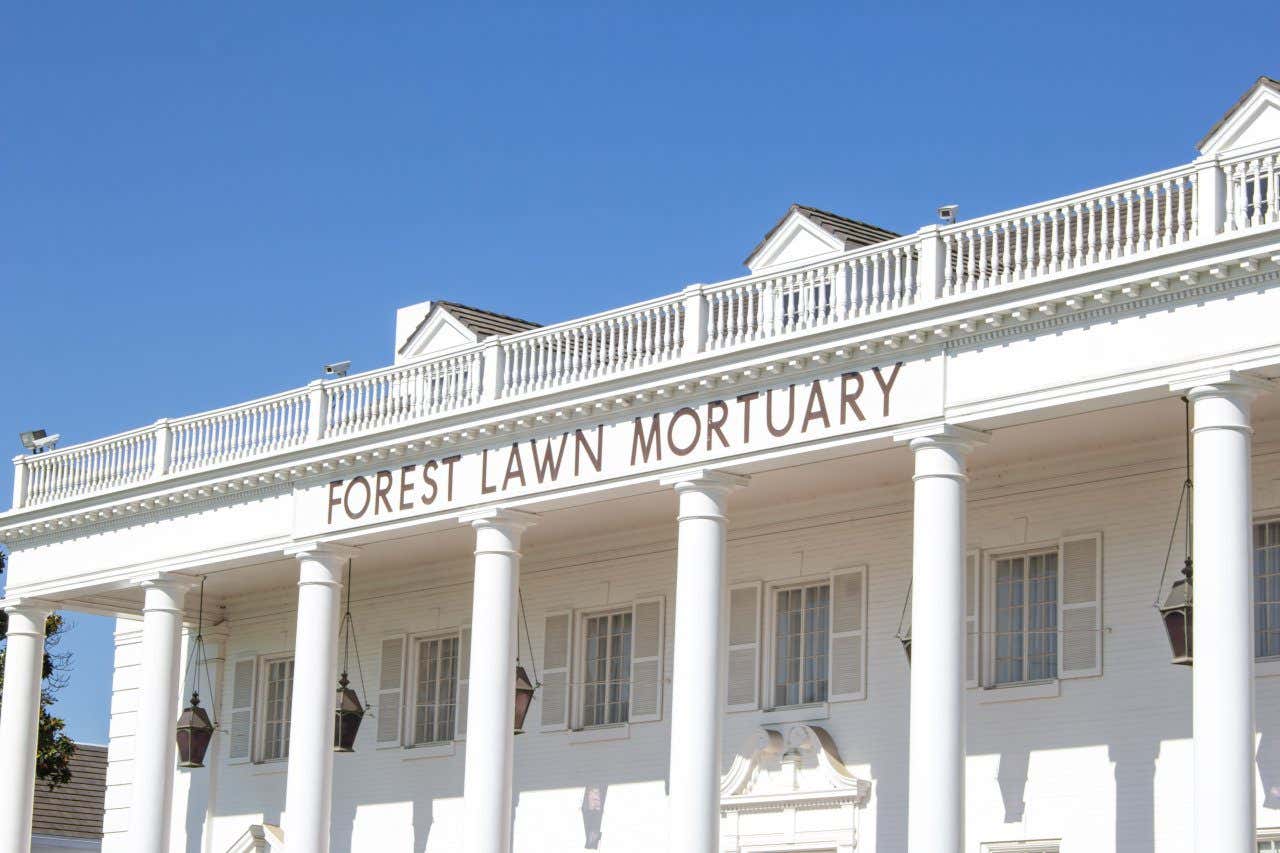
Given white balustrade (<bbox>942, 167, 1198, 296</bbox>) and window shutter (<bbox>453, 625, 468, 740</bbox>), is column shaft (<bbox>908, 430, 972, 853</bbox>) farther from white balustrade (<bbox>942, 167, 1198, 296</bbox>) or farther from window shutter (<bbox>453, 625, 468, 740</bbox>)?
window shutter (<bbox>453, 625, 468, 740</bbox>)

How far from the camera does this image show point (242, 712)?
121 ft

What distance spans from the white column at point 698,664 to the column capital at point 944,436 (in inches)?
117

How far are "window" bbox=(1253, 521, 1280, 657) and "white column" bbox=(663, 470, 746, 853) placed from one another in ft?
19.8

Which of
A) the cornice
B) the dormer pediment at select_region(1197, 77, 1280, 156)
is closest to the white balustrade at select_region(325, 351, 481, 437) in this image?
the cornice

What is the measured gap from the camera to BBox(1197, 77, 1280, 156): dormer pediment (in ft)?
81.7

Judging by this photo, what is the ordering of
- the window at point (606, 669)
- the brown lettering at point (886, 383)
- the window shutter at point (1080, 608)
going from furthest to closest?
the window at point (606, 669) < the window shutter at point (1080, 608) < the brown lettering at point (886, 383)

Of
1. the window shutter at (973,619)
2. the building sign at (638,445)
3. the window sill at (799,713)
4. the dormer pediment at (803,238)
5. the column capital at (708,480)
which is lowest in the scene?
the window sill at (799,713)

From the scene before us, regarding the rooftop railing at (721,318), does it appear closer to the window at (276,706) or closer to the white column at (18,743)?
the white column at (18,743)

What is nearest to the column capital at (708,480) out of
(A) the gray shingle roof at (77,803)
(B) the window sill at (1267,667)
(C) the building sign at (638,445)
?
(C) the building sign at (638,445)

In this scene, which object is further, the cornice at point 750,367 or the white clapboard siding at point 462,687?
the white clapboard siding at point 462,687

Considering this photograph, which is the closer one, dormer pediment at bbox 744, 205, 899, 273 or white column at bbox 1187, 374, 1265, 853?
white column at bbox 1187, 374, 1265, 853

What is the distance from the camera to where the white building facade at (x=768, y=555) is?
2291cm

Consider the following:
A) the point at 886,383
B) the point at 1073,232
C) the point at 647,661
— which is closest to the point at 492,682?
the point at 647,661

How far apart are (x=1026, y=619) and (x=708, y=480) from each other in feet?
13.6
